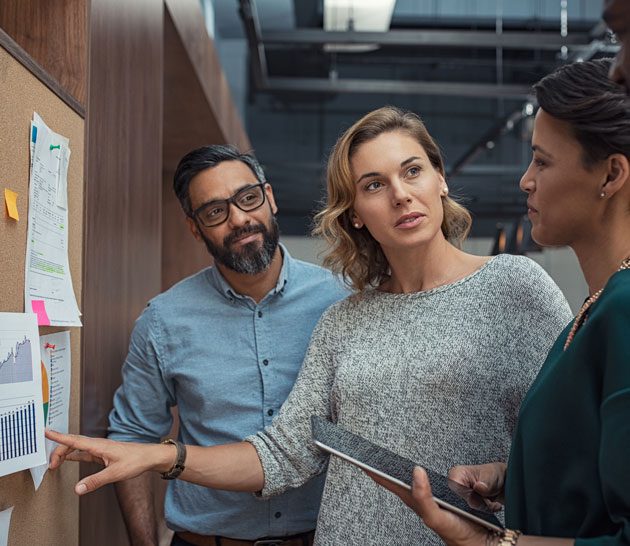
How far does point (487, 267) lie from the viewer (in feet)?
5.97

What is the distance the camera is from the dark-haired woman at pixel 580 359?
3.28 feet

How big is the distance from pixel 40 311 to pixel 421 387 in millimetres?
768

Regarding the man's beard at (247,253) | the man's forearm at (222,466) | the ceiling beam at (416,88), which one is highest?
the ceiling beam at (416,88)

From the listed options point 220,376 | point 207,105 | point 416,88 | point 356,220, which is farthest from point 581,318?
point 416,88

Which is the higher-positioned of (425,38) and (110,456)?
(425,38)

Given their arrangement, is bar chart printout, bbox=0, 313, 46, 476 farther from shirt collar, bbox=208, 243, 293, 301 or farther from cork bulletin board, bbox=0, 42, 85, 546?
shirt collar, bbox=208, 243, 293, 301

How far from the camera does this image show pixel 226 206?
2.21 metres

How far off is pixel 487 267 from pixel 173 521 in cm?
104

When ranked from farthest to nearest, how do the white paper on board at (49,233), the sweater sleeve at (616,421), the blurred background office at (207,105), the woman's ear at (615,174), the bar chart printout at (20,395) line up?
1. the blurred background office at (207,105)
2. the white paper on board at (49,233)
3. the bar chart printout at (20,395)
4. the woman's ear at (615,174)
5. the sweater sleeve at (616,421)

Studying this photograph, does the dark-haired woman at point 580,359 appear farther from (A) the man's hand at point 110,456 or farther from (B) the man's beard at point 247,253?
(B) the man's beard at point 247,253

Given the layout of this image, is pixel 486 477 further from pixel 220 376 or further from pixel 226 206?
pixel 226 206

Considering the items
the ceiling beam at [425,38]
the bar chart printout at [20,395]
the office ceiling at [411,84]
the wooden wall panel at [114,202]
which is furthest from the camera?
the office ceiling at [411,84]

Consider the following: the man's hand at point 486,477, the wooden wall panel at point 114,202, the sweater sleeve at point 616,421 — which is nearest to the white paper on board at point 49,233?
the wooden wall panel at point 114,202

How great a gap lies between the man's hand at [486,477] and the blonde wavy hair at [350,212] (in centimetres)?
57
